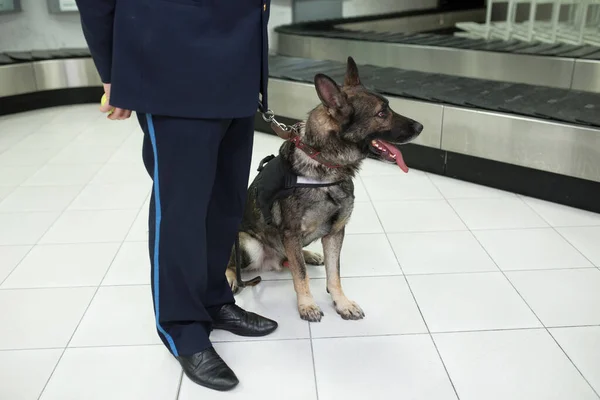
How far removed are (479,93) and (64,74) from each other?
4810 mm

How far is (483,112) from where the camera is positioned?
142 inches

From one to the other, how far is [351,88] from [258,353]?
3.68 feet

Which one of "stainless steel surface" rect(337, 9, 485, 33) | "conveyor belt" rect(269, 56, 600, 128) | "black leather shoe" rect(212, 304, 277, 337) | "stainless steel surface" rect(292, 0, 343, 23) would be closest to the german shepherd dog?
"black leather shoe" rect(212, 304, 277, 337)

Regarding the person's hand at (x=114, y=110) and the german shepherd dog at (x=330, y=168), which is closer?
the person's hand at (x=114, y=110)

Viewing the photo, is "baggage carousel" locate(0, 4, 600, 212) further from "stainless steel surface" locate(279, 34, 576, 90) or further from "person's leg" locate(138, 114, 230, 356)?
"person's leg" locate(138, 114, 230, 356)

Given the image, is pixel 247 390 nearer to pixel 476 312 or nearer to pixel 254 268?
pixel 254 268

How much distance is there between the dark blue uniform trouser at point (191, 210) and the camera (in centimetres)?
158

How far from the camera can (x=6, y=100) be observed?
5855 millimetres

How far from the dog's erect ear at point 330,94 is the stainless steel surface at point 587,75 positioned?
10.6 ft

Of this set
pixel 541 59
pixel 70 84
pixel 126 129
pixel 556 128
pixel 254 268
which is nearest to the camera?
pixel 254 268

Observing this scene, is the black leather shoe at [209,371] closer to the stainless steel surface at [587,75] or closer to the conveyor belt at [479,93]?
the conveyor belt at [479,93]

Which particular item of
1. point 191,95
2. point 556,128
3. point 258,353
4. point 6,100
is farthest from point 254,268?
point 6,100

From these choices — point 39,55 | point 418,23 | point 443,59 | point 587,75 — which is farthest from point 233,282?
point 418,23

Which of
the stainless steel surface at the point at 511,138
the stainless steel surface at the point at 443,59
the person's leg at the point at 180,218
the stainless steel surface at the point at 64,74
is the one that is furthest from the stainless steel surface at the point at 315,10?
the person's leg at the point at 180,218
